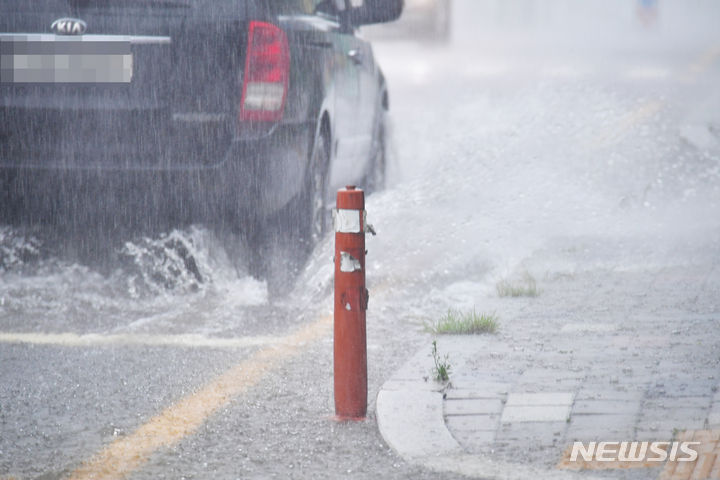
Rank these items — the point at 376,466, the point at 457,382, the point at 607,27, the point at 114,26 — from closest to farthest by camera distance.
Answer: the point at 376,466, the point at 457,382, the point at 114,26, the point at 607,27

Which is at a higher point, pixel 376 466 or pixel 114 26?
pixel 114 26

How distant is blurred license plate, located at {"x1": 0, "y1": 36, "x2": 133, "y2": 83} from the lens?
622 centimetres

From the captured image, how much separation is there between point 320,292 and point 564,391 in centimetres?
249

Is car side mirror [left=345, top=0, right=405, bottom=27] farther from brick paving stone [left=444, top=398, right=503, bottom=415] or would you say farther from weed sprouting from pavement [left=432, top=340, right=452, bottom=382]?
brick paving stone [left=444, top=398, right=503, bottom=415]

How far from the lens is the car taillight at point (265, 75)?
624cm

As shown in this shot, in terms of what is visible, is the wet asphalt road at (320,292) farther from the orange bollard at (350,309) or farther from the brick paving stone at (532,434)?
the brick paving stone at (532,434)

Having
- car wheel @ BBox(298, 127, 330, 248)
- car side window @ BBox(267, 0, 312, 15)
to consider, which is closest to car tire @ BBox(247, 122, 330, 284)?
car wheel @ BBox(298, 127, 330, 248)

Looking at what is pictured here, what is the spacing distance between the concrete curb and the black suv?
169cm

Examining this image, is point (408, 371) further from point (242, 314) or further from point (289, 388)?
point (242, 314)

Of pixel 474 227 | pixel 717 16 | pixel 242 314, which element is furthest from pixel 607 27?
pixel 242 314

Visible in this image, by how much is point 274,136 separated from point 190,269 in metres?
1.05

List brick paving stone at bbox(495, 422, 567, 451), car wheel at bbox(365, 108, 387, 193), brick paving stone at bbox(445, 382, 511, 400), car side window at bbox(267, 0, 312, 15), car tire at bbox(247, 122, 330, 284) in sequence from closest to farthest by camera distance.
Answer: brick paving stone at bbox(495, 422, 567, 451)
brick paving stone at bbox(445, 382, 511, 400)
car side window at bbox(267, 0, 312, 15)
car tire at bbox(247, 122, 330, 284)
car wheel at bbox(365, 108, 387, 193)

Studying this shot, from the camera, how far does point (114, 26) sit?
20.5ft

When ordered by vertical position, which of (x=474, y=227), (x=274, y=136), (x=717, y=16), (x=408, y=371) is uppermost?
(x=274, y=136)
